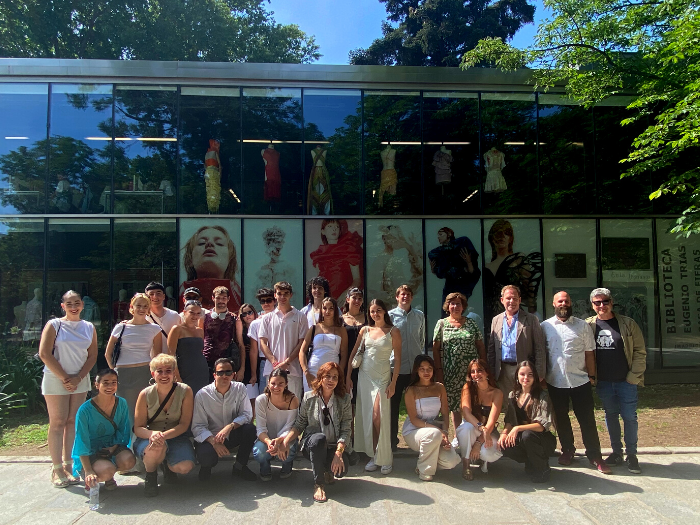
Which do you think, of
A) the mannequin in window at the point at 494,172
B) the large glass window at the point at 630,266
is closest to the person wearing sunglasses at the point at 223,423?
the mannequin in window at the point at 494,172

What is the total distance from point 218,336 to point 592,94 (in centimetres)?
770

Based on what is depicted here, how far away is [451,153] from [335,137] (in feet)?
8.33

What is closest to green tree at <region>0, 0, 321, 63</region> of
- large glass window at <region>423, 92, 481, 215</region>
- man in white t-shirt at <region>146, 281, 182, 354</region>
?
large glass window at <region>423, 92, 481, 215</region>

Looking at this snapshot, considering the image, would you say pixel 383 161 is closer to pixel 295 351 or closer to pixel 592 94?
pixel 592 94

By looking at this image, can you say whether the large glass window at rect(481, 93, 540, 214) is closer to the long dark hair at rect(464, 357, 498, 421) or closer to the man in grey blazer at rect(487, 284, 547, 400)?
the man in grey blazer at rect(487, 284, 547, 400)

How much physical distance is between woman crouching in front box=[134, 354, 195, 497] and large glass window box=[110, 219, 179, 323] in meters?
6.16

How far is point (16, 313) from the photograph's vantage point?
1020 cm

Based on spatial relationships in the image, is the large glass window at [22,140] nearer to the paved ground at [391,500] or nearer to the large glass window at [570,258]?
the paved ground at [391,500]

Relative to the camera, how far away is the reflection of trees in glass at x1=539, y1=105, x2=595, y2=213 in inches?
434

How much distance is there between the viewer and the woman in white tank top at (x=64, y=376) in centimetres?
474

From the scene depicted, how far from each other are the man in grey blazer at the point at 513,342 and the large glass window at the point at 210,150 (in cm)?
693

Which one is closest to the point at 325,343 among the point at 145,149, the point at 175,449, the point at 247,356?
the point at 247,356

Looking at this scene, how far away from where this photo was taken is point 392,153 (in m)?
11.1

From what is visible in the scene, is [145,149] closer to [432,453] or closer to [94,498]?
[94,498]
